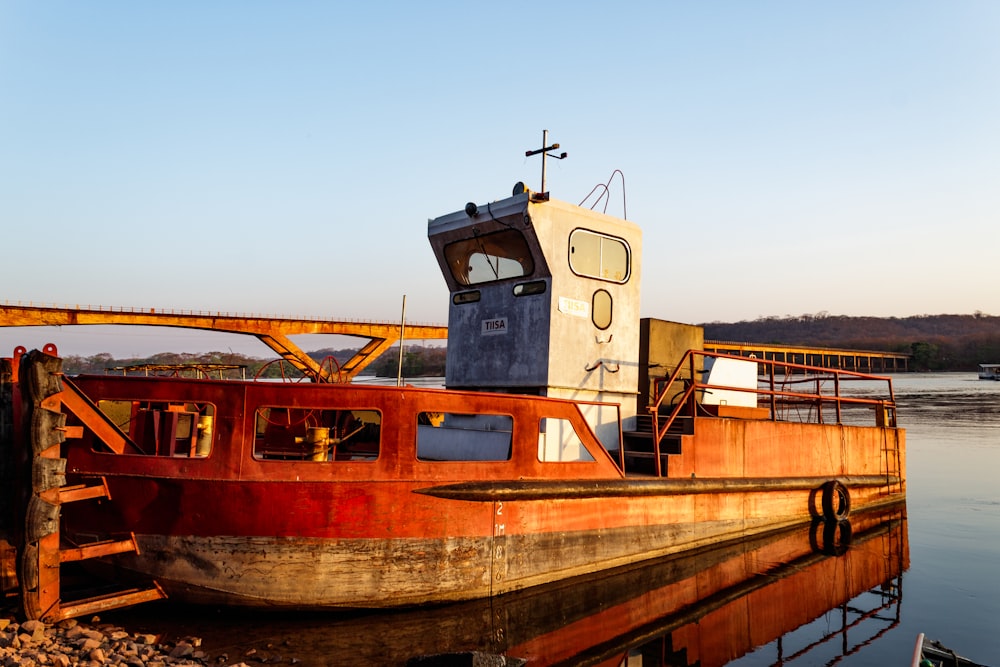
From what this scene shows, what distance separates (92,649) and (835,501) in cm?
970

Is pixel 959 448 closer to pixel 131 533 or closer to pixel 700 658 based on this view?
pixel 700 658

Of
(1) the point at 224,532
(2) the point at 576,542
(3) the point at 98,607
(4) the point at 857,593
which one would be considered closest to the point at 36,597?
(3) the point at 98,607

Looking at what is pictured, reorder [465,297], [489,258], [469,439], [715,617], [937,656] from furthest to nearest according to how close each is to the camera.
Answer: [465,297] → [489,258] → [469,439] → [715,617] → [937,656]

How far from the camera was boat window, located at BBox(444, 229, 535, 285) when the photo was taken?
7812 mm

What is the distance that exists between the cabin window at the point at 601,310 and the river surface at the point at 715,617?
2831 millimetres

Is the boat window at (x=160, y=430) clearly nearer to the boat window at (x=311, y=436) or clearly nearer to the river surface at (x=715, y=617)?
the boat window at (x=311, y=436)

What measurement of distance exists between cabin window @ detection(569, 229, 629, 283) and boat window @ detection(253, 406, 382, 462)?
2893mm

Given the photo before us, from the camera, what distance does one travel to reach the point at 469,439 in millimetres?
7734

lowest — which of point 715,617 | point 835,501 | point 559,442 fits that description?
point 715,617

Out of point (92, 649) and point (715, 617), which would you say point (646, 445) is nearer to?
point (715, 617)

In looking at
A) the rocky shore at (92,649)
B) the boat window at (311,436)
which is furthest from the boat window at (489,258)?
the rocky shore at (92,649)

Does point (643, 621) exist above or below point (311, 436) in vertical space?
below

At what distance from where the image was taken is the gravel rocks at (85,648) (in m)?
4.58

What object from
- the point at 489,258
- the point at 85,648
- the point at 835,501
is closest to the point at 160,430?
the point at 85,648
